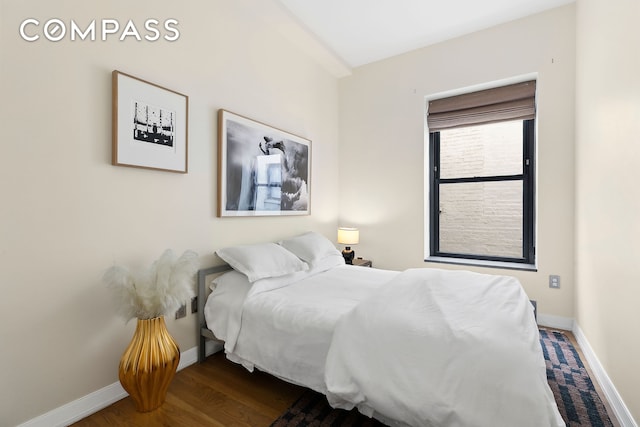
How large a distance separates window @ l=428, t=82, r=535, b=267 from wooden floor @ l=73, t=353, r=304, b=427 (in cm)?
259

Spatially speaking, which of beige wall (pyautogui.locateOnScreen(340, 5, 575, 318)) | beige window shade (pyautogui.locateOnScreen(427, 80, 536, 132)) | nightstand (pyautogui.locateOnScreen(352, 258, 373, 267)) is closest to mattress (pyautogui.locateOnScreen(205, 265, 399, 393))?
nightstand (pyautogui.locateOnScreen(352, 258, 373, 267))

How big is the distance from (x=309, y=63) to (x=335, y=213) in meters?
1.89

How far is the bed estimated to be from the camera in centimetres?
116

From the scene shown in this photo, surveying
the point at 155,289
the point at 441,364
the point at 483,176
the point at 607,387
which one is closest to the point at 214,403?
the point at 155,289

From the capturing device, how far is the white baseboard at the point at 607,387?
61.0 inches

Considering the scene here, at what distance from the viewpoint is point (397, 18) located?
2939mm

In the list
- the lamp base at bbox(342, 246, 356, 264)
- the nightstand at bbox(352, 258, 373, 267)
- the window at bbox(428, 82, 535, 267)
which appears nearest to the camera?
the window at bbox(428, 82, 535, 267)

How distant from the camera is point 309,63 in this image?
3.53 m

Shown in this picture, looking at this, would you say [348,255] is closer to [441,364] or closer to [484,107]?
[484,107]

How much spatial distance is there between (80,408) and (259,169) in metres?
2.02

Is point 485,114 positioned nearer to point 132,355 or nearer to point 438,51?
point 438,51

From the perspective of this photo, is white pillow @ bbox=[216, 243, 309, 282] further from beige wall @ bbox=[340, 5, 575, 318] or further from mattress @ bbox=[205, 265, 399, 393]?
beige wall @ bbox=[340, 5, 575, 318]

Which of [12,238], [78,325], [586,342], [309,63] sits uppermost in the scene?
[309,63]

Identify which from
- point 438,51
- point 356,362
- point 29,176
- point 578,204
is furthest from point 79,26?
point 578,204
